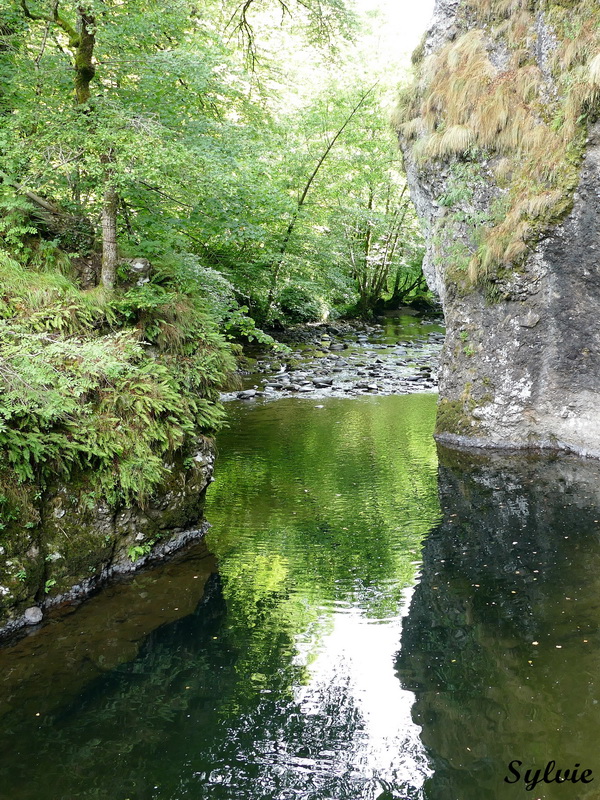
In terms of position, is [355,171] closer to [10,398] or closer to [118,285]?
[118,285]

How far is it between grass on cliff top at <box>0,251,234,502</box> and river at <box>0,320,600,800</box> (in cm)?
140

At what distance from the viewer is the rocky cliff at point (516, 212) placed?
10117mm

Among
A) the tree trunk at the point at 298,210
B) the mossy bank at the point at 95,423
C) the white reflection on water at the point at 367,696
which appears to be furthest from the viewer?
the tree trunk at the point at 298,210

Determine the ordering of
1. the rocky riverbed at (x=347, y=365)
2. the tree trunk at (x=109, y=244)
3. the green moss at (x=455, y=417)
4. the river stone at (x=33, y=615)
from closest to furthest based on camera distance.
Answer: the river stone at (x=33, y=615)
the tree trunk at (x=109, y=244)
the green moss at (x=455, y=417)
the rocky riverbed at (x=347, y=365)

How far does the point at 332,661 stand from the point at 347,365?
1527 cm

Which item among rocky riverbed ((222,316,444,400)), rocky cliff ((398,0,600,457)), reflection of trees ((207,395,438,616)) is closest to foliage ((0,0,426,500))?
reflection of trees ((207,395,438,616))

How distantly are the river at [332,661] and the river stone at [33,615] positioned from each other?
8.3 inches

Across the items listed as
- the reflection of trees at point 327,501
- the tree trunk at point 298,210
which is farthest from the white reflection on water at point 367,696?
the tree trunk at point 298,210

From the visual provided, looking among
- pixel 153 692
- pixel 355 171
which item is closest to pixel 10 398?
pixel 153 692

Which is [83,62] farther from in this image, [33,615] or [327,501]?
[33,615]

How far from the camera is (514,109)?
36.0ft

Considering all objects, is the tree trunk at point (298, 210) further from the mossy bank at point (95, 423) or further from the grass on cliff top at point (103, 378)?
the mossy bank at point (95, 423)

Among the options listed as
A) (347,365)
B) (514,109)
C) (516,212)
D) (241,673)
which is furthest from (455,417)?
(347,365)

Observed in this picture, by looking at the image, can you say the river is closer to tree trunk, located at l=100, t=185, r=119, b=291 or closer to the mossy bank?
the mossy bank
